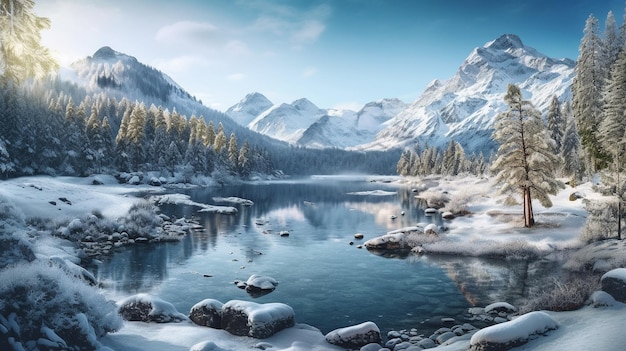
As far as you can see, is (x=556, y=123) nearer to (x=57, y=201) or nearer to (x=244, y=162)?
(x=57, y=201)

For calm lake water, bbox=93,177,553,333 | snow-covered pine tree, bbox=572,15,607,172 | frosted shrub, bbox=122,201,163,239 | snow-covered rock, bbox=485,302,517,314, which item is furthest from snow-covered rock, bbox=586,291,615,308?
snow-covered pine tree, bbox=572,15,607,172

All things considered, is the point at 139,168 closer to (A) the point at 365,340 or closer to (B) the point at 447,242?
(B) the point at 447,242

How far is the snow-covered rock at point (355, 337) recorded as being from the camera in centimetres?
1359

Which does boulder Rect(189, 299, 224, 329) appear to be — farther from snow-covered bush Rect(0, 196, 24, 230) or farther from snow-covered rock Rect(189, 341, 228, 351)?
snow-covered bush Rect(0, 196, 24, 230)

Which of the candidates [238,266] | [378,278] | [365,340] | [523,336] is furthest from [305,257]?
[523,336]

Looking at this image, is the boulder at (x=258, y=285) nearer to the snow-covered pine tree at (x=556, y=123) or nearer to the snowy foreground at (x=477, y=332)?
the snowy foreground at (x=477, y=332)

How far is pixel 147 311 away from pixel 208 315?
231 cm

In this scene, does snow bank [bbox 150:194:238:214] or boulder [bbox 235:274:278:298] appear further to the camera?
snow bank [bbox 150:194:238:214]

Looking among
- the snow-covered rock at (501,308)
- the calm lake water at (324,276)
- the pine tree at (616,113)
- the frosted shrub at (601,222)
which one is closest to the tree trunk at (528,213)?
the pine tree at (616,113)

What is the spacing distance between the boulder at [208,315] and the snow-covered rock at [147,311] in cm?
68

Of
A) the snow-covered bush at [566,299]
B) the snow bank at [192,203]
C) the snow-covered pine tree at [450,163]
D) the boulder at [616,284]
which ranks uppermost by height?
Answer: the snow-covered pine tree at [450,163]

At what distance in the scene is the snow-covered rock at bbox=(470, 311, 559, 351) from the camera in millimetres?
9688

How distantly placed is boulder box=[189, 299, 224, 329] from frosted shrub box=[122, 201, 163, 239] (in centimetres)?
2002

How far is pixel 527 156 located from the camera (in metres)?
34.1
